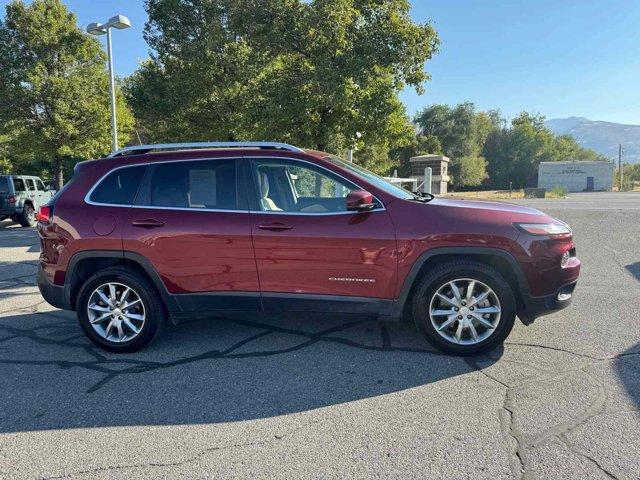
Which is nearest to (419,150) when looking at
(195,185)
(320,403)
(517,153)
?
(517,153)

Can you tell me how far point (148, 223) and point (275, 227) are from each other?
1.17m

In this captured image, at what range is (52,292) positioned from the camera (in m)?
4.24

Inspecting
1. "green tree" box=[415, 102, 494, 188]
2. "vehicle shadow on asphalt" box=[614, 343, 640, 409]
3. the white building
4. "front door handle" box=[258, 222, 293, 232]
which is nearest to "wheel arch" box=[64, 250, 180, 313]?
"front door handle" box=[258, 222, 293, 232]

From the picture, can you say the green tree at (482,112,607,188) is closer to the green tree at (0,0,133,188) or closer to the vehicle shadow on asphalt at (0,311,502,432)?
the green tree at (0,0,133,188)

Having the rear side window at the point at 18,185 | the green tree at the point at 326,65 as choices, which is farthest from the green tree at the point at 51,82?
the green tree at the point at 326,65

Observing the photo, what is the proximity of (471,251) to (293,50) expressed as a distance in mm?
9622

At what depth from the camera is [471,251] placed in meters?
3.71

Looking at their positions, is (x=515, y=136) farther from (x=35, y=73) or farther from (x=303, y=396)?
(x=303, y=396)

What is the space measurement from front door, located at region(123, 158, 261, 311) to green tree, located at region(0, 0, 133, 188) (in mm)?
16650

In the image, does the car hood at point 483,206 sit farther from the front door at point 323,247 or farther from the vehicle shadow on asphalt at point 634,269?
the vehicle shadow on asphalt at point 634,269

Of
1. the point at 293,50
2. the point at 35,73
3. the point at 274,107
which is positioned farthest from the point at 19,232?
the point at 293,50

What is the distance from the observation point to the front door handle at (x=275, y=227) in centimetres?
382

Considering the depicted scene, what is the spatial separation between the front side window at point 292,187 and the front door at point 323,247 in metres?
0.01

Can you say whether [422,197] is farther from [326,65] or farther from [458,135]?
[458,135]
